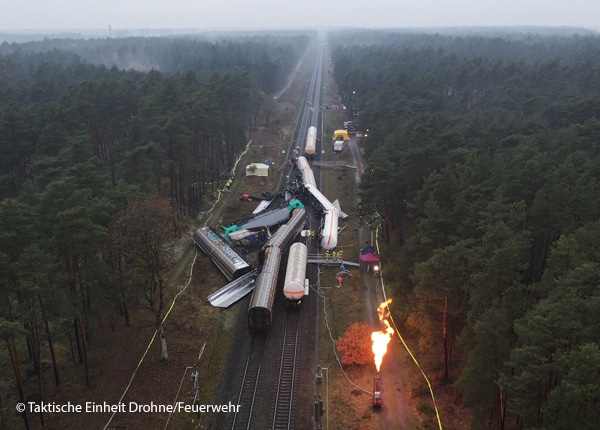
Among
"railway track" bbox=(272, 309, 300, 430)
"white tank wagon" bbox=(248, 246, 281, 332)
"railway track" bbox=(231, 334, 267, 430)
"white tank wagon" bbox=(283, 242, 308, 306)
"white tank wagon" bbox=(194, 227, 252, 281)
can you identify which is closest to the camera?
"railway track" bbox=(231, 334, 267, 430)

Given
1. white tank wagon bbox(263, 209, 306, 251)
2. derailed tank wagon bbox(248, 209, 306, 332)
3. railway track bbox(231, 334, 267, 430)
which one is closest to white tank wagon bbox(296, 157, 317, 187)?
white tank wagon bbox(263, 209, 306, 251)

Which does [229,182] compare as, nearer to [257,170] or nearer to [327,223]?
[257,170]

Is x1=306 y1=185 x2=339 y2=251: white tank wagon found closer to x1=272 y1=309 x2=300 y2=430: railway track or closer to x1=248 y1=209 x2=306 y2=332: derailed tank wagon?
x1=248 y1=209 x2=306 y2=332: derailed tank wagon

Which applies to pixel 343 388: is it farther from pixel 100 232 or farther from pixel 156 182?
pixel 156 182

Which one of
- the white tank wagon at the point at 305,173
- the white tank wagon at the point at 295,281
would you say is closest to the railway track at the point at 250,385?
the white tank wagon at the point at 295,281

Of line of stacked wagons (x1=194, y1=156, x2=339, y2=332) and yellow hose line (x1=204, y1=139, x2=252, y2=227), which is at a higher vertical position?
line of stacked wagons (x1=194, y1=156, x2=339, y2=332)

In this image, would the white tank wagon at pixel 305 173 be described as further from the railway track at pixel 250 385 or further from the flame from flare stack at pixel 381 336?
the railway track at pixel 250 385

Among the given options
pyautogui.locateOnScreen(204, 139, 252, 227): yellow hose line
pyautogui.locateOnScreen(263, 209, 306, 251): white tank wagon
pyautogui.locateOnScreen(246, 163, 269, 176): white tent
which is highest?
pyautogui.locateOnScreen(263, 209, 306, 251): white tank wagon

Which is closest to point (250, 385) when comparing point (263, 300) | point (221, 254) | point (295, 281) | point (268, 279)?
point (263, 300)
